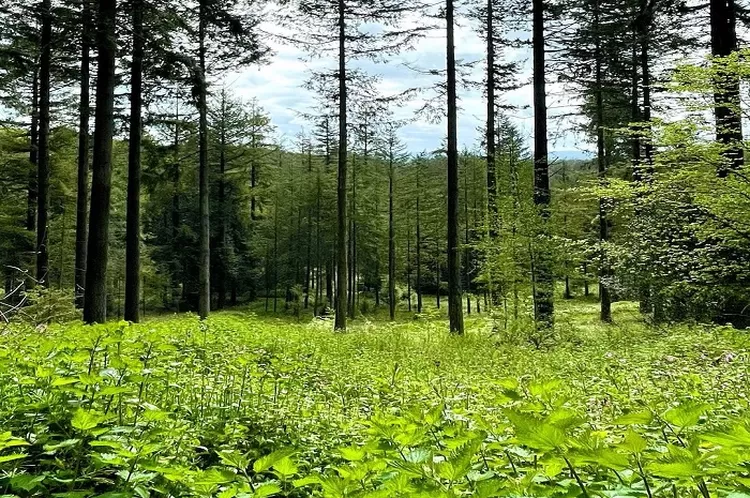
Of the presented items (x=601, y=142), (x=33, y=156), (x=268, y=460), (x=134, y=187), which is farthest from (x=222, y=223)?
(x=268, y=460)

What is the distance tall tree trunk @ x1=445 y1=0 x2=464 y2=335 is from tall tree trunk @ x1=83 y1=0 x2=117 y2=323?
681 centimetres

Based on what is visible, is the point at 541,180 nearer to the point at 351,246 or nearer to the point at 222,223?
the point at 351,246

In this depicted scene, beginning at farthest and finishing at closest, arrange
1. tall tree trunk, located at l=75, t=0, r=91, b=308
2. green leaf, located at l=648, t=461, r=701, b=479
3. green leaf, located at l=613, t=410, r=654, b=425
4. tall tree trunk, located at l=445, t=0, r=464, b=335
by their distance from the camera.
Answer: tall tree trunk, located at l=75, t=0, r=91, b=308 < tall tree trunk, located at l=445, t=0, r=464, b=335 < green leaf, located at l=613, t=410, r=654, b=425 < green leaf, located at l=648, t=461, r=701, b=479

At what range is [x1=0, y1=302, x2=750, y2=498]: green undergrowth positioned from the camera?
109cm

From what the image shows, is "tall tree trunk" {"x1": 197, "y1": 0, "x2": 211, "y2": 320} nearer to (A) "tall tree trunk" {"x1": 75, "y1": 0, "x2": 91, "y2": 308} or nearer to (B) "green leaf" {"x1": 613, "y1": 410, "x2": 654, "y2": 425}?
(A) "tall tree trunk" {"x1": 75, "y1": 0, "x2": 91, "y2": 308}

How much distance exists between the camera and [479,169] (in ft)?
100

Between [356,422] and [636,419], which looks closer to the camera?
[636,419]

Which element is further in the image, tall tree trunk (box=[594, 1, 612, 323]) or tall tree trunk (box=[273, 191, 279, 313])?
tall tree trunk (box=[273, 191, 279, 313])

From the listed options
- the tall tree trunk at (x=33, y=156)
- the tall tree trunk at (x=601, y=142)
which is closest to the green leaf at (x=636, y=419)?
the tall tree trunk at (x=601, y=142)

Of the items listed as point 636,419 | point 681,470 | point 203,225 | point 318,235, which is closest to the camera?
point 681,470

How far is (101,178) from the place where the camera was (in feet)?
26.3

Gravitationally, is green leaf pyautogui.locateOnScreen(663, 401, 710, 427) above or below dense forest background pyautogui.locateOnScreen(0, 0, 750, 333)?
below

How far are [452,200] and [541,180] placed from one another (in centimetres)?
194

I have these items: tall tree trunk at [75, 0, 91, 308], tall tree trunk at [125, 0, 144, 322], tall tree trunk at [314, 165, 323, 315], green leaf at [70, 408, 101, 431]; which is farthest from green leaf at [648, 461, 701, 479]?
tall tree trunk at [314, 165, 323, 315]
